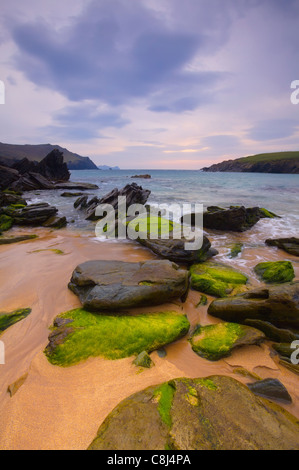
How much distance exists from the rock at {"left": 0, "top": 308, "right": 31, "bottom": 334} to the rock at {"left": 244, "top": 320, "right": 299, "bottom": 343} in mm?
4335

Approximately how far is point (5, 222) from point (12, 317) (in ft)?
32.0

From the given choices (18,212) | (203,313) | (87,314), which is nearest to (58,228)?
(18,212)

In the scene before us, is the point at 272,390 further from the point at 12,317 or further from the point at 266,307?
the point at 12,317

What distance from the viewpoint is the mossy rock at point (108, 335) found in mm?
3213

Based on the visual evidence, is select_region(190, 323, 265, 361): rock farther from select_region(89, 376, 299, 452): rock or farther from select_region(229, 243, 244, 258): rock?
select_region(229, 243, 244, 258): rock

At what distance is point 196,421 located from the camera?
210 cm

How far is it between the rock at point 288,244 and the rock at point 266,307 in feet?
15.7

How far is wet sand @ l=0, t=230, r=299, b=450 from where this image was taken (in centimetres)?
220

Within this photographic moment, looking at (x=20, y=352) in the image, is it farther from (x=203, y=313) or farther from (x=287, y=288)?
(x=287, y=288)

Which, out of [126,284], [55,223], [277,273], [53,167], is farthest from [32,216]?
[53,167]

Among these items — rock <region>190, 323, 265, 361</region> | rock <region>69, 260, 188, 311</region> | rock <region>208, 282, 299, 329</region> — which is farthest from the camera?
rock <region>69, 260, 188, 311</region>

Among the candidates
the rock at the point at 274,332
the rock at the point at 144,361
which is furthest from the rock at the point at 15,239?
the rock at the point at 274,332

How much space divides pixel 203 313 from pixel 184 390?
220cm

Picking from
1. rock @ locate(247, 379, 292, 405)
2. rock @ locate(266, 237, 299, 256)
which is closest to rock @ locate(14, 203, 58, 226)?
rock @ locate(266, 237, 299, 256)
